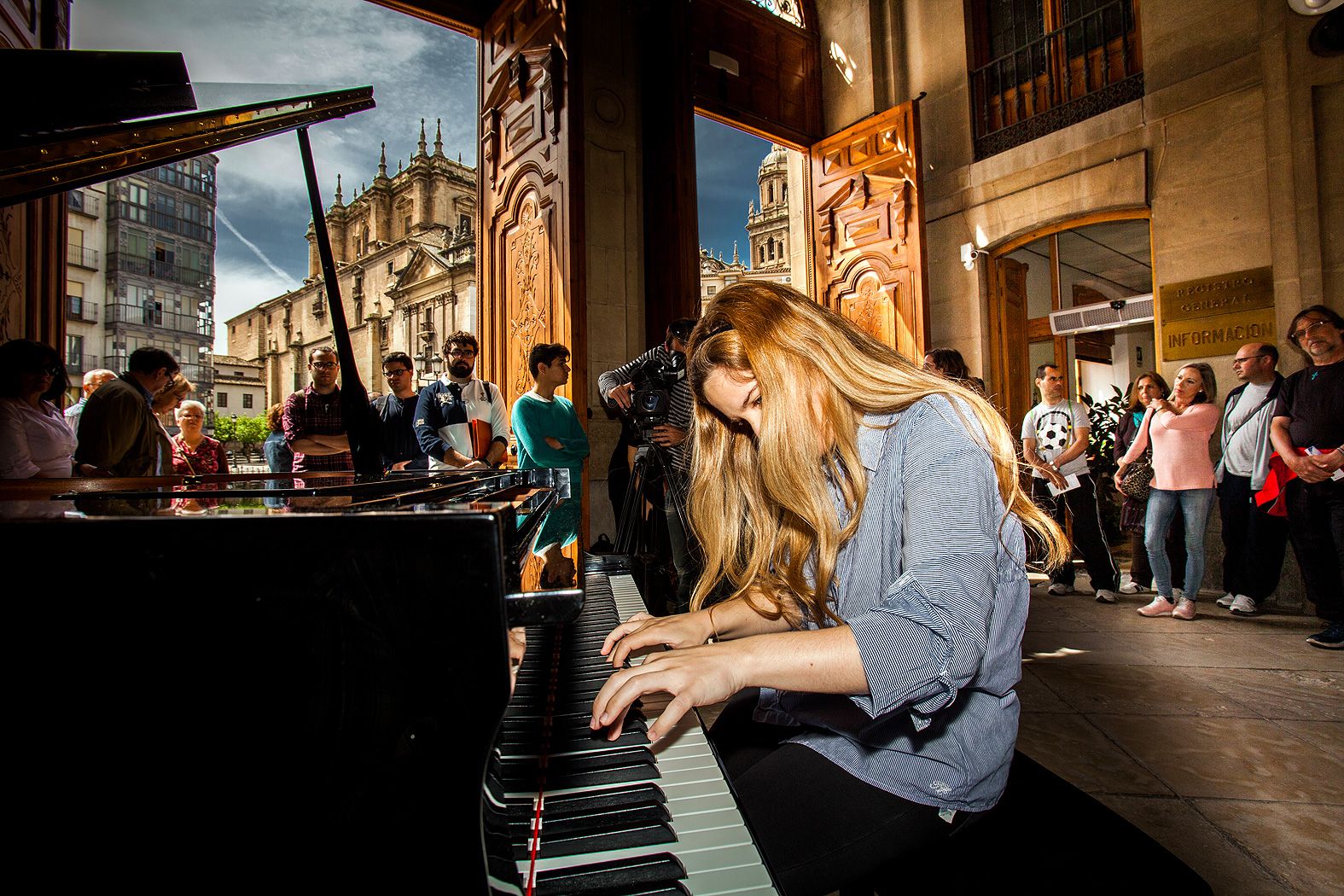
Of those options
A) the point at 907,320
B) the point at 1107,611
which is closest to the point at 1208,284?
the point at 907,320

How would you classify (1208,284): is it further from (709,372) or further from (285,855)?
(285,855)

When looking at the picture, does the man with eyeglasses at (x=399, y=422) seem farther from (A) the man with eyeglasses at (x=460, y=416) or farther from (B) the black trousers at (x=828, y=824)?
(B) the black trousers at (x=828, y=824)

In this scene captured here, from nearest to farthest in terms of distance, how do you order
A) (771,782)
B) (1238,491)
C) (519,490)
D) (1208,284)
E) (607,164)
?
(771,782), (519,490), (1238,491), (1208,284), (607,164)

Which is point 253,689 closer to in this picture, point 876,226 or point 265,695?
point 265,695

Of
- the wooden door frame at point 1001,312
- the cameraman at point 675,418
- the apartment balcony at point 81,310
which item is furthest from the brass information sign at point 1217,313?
the apartment balcony at point 81,310

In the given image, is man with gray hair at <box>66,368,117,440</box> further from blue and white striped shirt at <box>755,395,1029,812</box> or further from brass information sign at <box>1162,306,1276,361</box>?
brass information sign at <box>1162,306,1276,361</box>

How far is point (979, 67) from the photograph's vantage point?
7.17 meters

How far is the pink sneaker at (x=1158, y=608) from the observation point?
14.1 ft

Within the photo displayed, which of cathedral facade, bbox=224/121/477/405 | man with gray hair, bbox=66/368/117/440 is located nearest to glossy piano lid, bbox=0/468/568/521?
man with gray hair, bbox=66/368/117/440

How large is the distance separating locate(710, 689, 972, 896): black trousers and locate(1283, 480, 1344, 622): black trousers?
4026 mm

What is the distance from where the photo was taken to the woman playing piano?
0.84 meters

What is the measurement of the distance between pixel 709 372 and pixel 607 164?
5.23m

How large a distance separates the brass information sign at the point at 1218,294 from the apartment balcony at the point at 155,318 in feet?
186

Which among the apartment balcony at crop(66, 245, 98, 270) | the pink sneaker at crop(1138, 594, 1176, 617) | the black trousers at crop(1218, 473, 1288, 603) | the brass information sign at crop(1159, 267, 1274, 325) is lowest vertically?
the pink sneaker at crop(1138, 594, 1176, 617)
